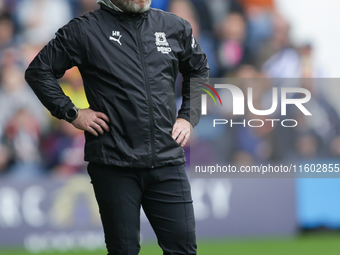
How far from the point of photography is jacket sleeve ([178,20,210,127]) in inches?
106

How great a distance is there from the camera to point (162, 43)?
2.52 metres

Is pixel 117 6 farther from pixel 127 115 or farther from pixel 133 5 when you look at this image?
pixel 127 115

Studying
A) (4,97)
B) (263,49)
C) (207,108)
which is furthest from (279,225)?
(4,97)

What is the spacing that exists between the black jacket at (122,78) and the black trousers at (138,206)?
76mm

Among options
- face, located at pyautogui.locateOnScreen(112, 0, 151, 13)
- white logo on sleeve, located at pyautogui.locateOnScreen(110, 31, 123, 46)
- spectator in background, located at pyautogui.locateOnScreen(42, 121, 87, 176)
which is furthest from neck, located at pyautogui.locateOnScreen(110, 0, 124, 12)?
spectator in background, located at pyautogui.locateOnScreen(42, 121, 87, 176)

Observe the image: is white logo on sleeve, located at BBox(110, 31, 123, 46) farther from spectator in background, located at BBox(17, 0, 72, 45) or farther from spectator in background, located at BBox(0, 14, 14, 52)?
spectator in background, located at BBox(0, 14, 14, 52)

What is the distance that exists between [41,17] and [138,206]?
3394 mm

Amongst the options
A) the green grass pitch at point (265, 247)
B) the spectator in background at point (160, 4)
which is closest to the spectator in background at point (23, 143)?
the green grass pitch at point (265, 247)

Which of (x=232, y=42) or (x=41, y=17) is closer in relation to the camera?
(x=41, y=17)

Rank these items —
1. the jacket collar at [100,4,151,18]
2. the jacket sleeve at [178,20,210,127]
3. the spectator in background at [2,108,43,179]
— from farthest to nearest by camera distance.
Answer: the spectator in background at [2,108,43,179], the jacket sleeve at [178,20,210,127], the jacket collar at [100,4,151,18]

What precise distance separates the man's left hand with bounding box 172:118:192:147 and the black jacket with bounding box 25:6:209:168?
5cm

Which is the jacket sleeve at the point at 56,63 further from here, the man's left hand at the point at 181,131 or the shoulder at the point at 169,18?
the man's left hand at the point at 181,131

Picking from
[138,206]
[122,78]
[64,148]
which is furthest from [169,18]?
[64,148]

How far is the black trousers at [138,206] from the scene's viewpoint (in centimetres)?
243
